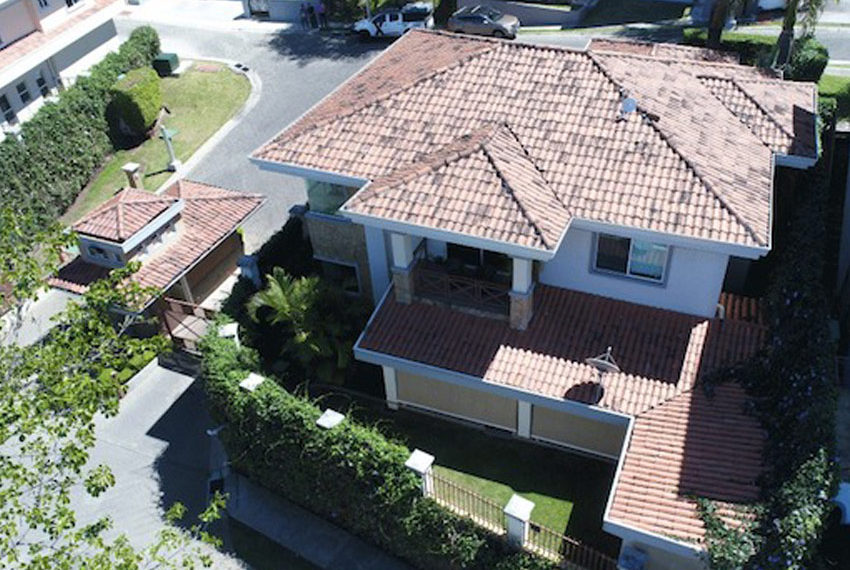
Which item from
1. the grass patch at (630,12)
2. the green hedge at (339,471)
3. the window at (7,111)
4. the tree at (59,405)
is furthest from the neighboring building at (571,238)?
the grass patch at (630,12)

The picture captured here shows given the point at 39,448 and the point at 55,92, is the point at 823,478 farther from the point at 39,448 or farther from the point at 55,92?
the point at 55,92

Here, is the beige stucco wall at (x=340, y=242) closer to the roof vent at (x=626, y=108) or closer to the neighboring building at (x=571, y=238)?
the neighboring building at (x=571, y=238)

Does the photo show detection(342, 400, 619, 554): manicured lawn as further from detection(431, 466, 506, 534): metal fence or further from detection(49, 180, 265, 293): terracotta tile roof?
detection(49, 180, 265, 293): terracotta tile roof

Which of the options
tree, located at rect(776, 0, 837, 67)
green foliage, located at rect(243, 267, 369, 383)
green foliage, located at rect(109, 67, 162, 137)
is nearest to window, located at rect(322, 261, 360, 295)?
green foliage, located at rect(243, 267, 369, 383)

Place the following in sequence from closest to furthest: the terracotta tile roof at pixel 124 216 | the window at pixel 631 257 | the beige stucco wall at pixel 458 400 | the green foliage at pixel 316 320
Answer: the window at pixel 631 257, the beige stucco wall at pixel 458 400, the green foliage at pixel 316 320, the terracotta tile roof at pixel 124 216

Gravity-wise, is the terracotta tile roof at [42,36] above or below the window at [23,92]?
above

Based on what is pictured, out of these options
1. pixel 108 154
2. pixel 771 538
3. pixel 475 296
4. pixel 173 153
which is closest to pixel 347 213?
pixel 475 296

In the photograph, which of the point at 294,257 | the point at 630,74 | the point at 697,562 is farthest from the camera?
the point at 294,257

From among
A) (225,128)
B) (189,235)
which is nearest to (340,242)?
(189,235)
